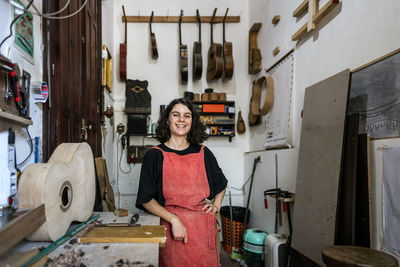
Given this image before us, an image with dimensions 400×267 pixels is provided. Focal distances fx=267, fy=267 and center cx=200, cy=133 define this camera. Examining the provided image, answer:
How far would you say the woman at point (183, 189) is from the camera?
1.55 m

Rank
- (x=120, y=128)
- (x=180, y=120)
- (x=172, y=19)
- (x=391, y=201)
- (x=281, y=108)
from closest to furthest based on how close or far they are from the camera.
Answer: (x=391, y=201)
(x=180, y=120)
(x=281, y=108)
(x=120, y=128)
(x=172, y=19)

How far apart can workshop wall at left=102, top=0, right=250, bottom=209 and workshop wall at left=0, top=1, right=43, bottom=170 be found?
2487 mm

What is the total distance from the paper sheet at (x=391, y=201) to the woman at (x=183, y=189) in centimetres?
97

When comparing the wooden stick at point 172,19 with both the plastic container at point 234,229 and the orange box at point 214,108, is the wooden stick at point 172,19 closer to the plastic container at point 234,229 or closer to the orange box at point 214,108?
Result: the orange box at point 214,108

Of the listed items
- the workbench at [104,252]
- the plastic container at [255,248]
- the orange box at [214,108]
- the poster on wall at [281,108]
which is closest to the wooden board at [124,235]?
the workbench at [104,252]

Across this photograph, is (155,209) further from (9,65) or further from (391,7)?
(391,7)

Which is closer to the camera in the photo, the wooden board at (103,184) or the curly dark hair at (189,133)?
the curly dark hair at (189,133)

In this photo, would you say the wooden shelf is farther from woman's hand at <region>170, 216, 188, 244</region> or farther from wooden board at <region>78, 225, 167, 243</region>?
woman's hand at <region>170, 216, 188, 244</region>

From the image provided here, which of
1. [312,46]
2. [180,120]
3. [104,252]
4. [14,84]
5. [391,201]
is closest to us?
[104,252]

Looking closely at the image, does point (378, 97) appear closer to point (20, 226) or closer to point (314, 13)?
point (314, 13)

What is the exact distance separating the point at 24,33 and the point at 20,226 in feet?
3.12

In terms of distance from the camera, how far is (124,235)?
1.06m

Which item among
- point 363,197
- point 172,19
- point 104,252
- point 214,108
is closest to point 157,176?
point 104,252

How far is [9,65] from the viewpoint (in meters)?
0.97
